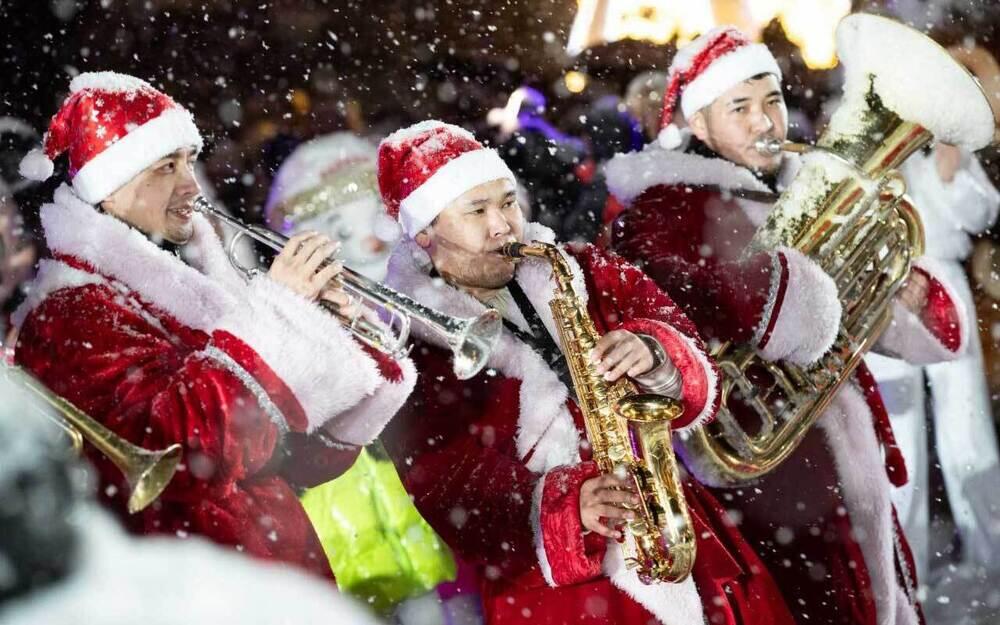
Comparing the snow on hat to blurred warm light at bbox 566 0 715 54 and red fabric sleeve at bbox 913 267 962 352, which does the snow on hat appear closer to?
blurred warm light at bbox 566 0 715 54

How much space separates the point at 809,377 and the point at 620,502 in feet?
3.42

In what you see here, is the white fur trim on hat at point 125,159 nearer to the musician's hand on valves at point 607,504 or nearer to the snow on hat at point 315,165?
the snow on hat at point 315,165

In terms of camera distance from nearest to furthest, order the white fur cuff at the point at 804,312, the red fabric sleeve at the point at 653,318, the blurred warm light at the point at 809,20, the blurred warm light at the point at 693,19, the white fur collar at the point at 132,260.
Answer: the white fur collar at the point at 132,260 → the red fabric sleeve at the point at 653,318 → the white fur cuff at the point at 804,312 → the blurred warm light at the point at 693,19 → the blurred warm light at the point at 809,20

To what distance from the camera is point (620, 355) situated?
246cm

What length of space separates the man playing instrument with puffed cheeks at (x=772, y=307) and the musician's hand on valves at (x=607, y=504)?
2.21ft

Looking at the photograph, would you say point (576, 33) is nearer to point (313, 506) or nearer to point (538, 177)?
point (538, 177)

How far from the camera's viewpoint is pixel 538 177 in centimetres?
420

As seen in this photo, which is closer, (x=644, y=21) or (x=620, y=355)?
(x=620, y=355)

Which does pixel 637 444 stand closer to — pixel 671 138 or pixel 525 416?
pixel 525 416

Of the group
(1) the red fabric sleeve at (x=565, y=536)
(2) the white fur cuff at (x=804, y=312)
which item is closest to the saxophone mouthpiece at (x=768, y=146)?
(2) the white fur cuff at (x=804, y=312)

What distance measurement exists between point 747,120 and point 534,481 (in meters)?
1.54

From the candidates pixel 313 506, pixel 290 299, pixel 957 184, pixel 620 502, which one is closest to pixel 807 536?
pixel 620 502

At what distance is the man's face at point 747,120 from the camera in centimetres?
341

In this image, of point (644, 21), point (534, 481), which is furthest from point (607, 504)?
point (644, 21)
